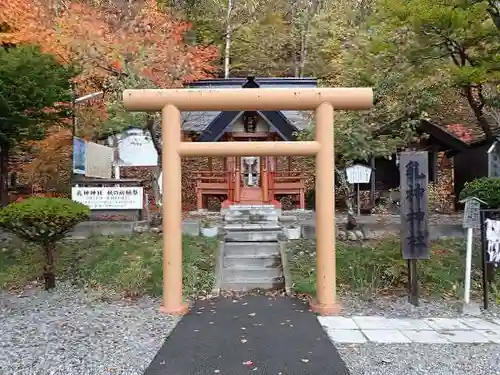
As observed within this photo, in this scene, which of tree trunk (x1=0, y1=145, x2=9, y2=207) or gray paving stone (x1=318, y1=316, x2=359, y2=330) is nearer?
gray paving stone (x1=318, y1=316, x2=359, y2=330)

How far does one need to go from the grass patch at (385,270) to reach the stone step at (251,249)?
40 cm


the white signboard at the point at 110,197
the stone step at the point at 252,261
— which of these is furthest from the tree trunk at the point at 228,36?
the stone step at the point at 252,261

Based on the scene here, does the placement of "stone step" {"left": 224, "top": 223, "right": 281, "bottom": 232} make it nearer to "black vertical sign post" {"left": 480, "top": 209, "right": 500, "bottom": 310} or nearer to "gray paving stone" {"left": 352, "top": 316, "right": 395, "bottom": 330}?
"gray paving stone" {"left": 352, "top": 316, "right": 395, "bottom": 330}

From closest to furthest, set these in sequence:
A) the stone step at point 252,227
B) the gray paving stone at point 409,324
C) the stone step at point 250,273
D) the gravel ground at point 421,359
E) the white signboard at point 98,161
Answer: the gravel ground at point 421,359 < the gray paving stone at point 409,324 < the stone step at point 250,273 < the stone step at point 252,227 < the white signboard at point 98,161

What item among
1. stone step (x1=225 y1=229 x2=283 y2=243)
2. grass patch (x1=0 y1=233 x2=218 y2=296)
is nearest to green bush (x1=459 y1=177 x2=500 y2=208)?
stone step (x1=225 y1=229 x2=283 y2=243)

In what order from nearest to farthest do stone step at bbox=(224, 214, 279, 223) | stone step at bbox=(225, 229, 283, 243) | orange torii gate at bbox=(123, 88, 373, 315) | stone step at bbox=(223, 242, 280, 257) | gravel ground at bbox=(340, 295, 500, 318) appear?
1. gravel ground at bbox=(340, 295, 500, 318)
2. orange torii gate at bbox=(123, 88, 373, 315)
3. stone step at bbox=(223, 242, 280, 257)
4. stone step at bbox=(225, 229, 283, 243)
5. stone step at bbox=(224, 214, 279, 223)

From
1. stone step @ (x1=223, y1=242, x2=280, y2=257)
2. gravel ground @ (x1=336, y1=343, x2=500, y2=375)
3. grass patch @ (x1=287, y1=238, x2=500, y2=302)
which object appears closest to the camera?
gravel ground @ (x1=336, y1=343, x2=500, y2=375)

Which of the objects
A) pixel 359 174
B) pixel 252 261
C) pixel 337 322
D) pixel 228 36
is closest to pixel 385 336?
pixel 337 322

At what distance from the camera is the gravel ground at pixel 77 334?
421cm

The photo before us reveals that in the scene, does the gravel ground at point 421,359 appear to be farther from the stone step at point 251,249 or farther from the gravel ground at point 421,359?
the stone step at point 251,249

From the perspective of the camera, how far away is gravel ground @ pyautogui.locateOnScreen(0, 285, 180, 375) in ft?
13.8

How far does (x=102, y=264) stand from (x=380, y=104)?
291 inches

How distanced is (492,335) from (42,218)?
6.23 m

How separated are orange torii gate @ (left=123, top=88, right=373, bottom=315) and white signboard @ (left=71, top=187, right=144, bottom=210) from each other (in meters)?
4.63
